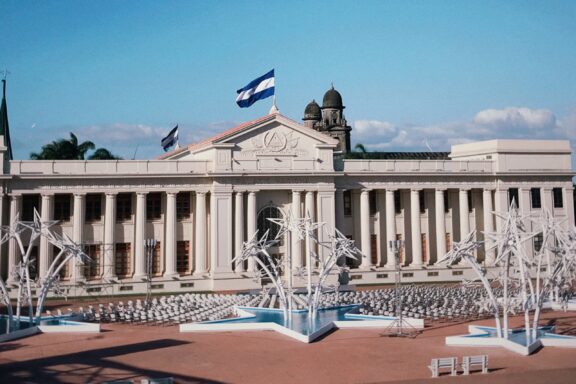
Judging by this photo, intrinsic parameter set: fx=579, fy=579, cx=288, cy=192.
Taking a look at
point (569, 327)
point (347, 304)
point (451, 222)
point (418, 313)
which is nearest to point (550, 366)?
point (569, 327)

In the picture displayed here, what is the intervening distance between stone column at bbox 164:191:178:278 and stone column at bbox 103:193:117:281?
3.64 m

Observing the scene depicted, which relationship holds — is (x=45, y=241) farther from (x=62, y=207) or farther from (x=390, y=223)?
(x=390, y=223)

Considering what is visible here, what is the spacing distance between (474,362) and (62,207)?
31.4 m

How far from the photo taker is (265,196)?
4331 cm

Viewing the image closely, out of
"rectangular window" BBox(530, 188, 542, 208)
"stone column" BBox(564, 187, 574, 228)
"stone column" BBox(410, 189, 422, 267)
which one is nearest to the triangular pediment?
"stone column" BBox(410, 189, 422, 267)

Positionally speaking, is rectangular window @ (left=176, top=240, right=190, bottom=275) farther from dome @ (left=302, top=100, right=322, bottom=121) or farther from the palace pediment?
dome @ (left=302, top=100, right=322, bottom=121)

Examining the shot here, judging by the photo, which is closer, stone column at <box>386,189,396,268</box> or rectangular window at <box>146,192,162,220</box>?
rectangular window at <box>146,192,162,220</box>

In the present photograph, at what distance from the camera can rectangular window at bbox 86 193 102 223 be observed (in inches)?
1619

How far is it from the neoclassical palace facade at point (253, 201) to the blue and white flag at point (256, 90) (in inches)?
62.0

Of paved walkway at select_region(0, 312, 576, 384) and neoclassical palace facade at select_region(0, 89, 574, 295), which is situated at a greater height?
neoclassical palace facade at select_region(0, 89, 574, 295)

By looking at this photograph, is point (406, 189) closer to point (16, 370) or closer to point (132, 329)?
point (132, 329)

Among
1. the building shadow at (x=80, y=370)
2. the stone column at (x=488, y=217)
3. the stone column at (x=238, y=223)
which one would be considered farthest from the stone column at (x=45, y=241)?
the stone column at (x=488, y=217)

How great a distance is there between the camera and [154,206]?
42531mm

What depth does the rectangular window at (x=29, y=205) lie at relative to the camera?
4006cm
